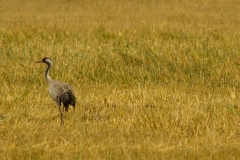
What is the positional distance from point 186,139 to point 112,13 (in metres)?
24.1

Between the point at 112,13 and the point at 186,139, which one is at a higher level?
the point at 186,139

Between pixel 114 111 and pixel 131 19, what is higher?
pixel 114 111

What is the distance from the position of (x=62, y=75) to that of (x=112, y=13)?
1934cm

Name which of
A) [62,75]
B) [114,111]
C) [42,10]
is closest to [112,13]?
[42,10]

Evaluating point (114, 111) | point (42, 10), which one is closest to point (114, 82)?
point (114, 111)

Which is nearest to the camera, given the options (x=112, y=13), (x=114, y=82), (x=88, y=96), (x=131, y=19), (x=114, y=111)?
(x=114, y=111)

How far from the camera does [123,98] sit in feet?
30.5

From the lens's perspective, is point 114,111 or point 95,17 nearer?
point 114,111

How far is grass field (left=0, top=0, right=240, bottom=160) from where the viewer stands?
641 centimetres

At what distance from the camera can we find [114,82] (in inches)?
435

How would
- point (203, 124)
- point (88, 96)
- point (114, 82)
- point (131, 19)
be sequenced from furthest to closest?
point (131, 19), point (114, 82), point (88, 96), point (203, 124)

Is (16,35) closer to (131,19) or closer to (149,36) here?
(149,36)

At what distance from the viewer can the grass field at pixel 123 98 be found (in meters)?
6.41

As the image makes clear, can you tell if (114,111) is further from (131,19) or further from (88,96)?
(131,19)
